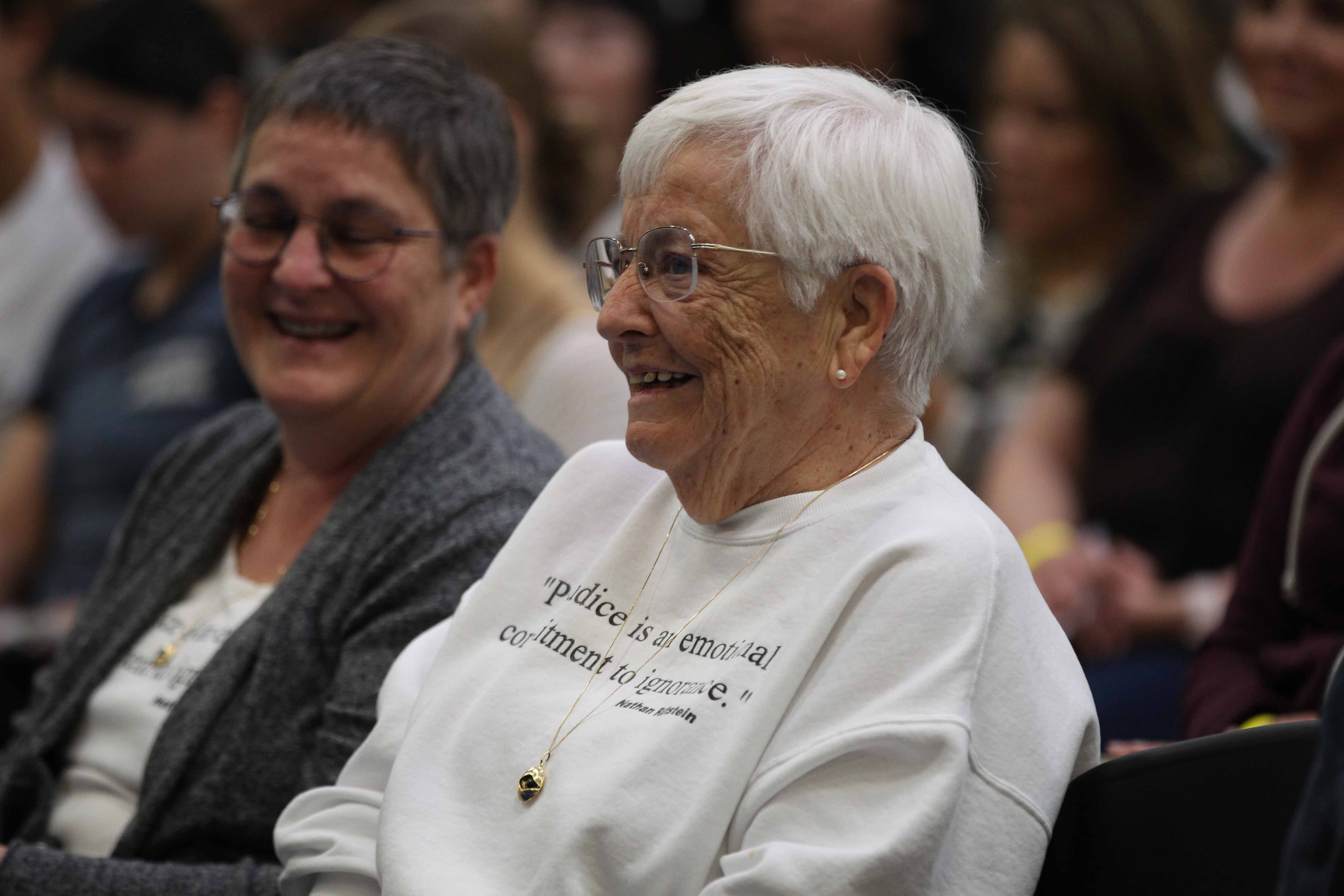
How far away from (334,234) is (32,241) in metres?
3.03

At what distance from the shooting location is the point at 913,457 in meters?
1.62

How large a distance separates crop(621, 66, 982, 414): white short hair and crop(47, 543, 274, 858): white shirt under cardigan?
920 millimetres

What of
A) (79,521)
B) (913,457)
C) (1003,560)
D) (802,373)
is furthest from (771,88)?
(79,521)

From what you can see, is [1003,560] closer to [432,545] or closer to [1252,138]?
[432,545]

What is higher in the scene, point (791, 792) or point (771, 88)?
point (771, 88)

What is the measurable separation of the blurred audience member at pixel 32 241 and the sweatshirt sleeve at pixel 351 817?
305 cm

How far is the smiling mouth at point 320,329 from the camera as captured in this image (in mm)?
2188

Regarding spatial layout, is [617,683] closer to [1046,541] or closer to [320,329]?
[320,329]

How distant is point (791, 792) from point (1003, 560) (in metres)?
0.30

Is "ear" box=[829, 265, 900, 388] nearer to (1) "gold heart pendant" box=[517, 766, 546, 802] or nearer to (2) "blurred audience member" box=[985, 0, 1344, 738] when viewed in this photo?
(1) "gold heart pendant" box=[517, 766, 546, 802]

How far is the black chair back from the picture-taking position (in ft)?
4.58

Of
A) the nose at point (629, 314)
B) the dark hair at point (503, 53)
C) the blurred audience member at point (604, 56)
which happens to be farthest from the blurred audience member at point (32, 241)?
the nose at point (629, 314)

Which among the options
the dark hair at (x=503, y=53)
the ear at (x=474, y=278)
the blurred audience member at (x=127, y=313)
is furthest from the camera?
the blurred audience member at (x=127, y=313)

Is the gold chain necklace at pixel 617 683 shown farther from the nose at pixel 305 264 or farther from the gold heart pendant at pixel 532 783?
the nose at pixel 305 264
